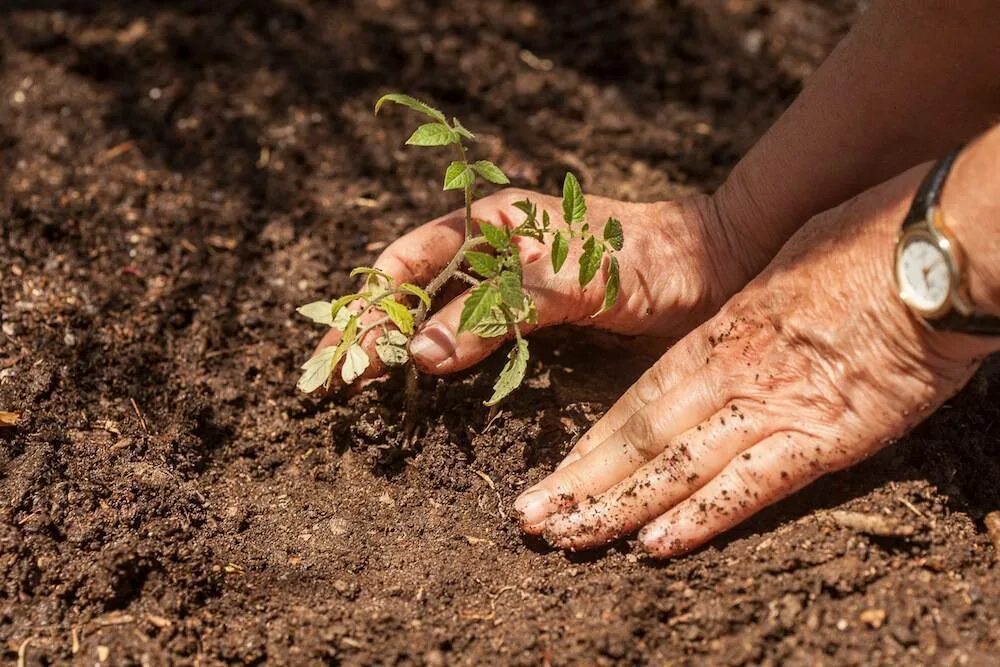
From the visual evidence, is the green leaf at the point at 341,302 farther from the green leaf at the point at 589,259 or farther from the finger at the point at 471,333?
the green leaf at the point at 589,259

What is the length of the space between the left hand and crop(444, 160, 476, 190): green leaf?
0.64m

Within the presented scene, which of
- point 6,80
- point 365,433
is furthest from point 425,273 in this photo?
point 6,80

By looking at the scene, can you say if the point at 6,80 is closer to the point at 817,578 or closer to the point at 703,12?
the point at 703,12

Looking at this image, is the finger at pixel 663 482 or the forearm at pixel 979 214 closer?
the forearm at pixel 979 214

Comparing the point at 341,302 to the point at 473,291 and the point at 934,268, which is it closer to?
the point at 473,291

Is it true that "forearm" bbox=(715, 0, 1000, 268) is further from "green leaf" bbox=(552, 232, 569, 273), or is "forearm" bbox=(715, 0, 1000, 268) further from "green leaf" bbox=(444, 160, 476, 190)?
"green leaf" bbox=(444, 160, 476, 190)

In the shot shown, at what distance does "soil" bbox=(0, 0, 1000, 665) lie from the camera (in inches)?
81.0

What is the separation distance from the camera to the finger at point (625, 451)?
218 cm

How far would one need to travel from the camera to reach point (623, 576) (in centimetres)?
216

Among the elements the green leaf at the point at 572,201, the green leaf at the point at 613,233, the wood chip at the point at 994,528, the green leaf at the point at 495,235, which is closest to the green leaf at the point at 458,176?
the green leaf at the point at 495,235

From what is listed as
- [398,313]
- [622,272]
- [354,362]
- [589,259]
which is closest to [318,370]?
[354,362]

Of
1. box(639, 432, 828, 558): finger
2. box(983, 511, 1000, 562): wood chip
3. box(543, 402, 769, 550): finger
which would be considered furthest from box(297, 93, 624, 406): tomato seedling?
box(983, 511, 1000, 562): wood chip

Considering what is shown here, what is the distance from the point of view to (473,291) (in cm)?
208

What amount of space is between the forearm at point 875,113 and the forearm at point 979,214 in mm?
593
